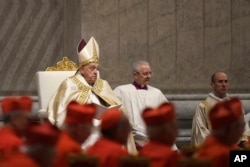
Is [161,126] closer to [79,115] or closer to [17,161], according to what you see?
[79,115]

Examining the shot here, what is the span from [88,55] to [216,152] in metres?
4.84

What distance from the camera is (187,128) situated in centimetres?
1538

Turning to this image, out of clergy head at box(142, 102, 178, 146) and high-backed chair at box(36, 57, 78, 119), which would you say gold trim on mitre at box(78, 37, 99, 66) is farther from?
clergy head at box(142, 102, 178, 146)

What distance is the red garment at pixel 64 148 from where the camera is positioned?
25.6 ft

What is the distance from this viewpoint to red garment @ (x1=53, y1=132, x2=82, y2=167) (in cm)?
779

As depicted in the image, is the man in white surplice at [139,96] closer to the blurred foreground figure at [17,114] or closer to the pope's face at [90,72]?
the pope's face at [90,72]

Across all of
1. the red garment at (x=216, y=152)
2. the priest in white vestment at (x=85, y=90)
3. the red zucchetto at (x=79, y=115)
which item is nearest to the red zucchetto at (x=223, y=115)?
the red garment at (x=216, y=152)

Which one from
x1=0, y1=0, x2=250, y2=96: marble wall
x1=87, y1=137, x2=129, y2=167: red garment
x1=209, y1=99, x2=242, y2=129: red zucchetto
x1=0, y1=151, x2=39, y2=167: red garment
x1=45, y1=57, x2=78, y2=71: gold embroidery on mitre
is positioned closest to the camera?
x1=0, y1=151, x2=39, y2=167: red garment

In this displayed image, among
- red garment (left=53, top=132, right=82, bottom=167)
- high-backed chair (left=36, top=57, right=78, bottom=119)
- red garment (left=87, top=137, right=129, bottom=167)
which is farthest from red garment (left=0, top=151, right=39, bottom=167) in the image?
high-backed chair (left=36, top=57, right=78, bottom=119)

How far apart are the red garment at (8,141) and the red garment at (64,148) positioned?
28cm

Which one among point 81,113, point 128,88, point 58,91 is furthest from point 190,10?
point 81,113

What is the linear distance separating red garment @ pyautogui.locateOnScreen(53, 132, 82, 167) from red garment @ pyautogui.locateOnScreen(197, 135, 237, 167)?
0.90 meters

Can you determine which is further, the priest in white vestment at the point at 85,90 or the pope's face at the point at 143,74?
the pope's face at the point at 143,74

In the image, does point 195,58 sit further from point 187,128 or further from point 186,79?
point 187,128
